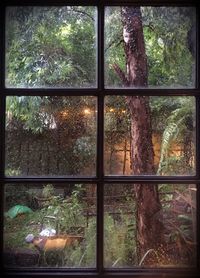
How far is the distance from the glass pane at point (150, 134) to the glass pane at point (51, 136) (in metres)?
0.11

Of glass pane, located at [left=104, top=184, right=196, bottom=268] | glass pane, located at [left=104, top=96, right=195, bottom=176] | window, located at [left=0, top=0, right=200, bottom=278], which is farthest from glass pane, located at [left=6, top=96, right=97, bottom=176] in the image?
glass pane, located at [left=104, top=184, right=196, bottom=268]

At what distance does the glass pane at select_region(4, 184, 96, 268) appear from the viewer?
75.8 inches

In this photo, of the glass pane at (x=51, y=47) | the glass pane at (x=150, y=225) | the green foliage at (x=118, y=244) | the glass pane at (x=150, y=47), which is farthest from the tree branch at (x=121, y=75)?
the green foliage at (x=118, y=244)

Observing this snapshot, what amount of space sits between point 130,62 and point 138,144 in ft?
1.40

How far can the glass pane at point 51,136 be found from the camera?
6.33 ft

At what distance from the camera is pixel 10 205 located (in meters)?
1.93

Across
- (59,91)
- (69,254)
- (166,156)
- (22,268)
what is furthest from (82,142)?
(22,268)

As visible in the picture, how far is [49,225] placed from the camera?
1943 millimetres

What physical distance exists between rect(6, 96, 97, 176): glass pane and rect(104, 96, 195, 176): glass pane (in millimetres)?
113

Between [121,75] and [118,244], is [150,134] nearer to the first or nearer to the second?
[121,75]

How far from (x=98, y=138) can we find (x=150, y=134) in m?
0.27

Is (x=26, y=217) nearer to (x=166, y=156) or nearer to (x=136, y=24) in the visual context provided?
(x=166, y=156)

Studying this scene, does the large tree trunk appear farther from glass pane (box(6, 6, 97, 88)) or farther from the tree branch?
glass pane (box(6, 6, 97, 88))

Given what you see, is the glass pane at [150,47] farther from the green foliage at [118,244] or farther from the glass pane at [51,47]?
the green foliage at [118,244]
